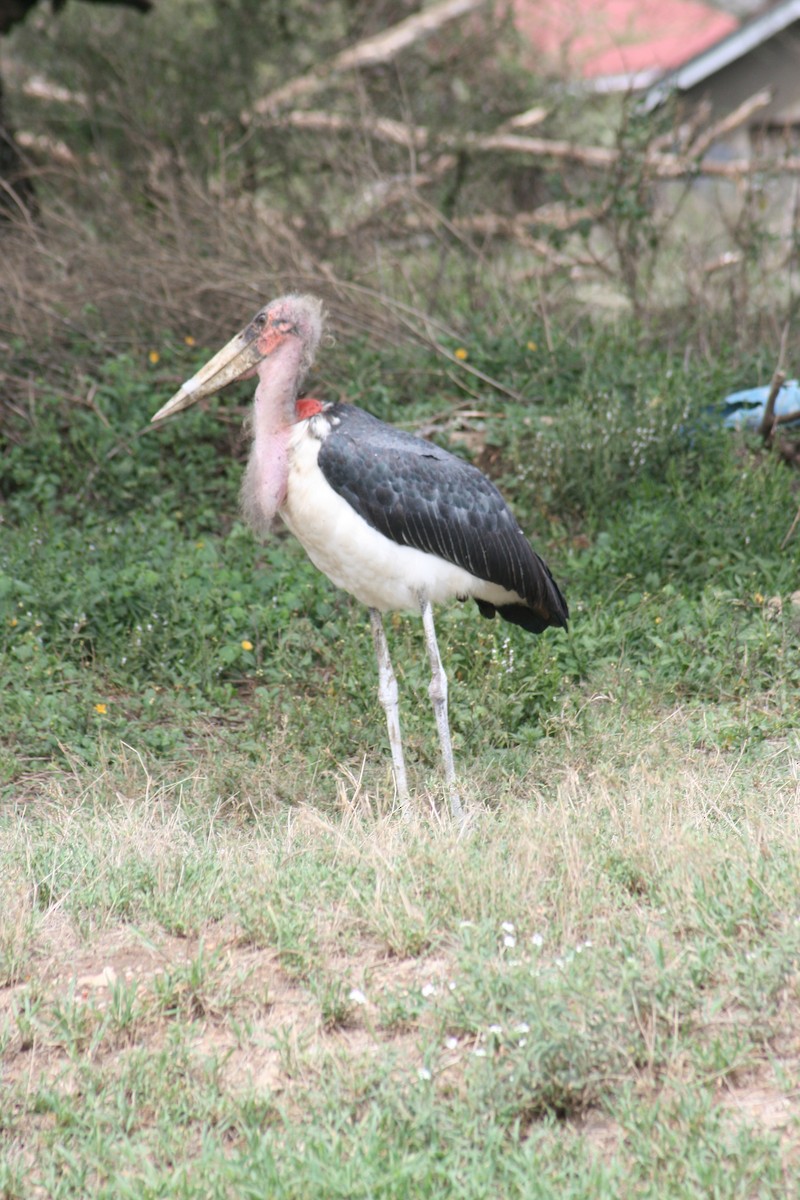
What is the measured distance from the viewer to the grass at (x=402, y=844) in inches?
105

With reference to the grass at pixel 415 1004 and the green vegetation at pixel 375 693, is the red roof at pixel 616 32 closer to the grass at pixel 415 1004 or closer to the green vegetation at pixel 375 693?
the green vegetation at pixel 375 693

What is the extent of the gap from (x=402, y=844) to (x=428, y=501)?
1209 mm

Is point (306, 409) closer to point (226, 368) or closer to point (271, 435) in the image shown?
point (271, 435)


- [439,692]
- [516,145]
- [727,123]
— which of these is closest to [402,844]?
[439,692]

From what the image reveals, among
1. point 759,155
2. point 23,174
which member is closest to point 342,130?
point 23,174

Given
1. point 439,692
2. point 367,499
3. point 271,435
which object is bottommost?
point 439,692

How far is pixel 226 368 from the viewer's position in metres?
4.56

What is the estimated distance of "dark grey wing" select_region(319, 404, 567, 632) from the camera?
4.34 m

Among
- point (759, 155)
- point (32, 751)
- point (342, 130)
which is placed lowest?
point (32, 751)

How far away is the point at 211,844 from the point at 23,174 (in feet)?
19.7

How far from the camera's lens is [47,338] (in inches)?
292

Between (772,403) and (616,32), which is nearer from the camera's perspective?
(772,403)

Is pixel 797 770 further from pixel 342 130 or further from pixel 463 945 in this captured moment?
pixel 342 130

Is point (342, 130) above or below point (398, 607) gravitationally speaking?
above
